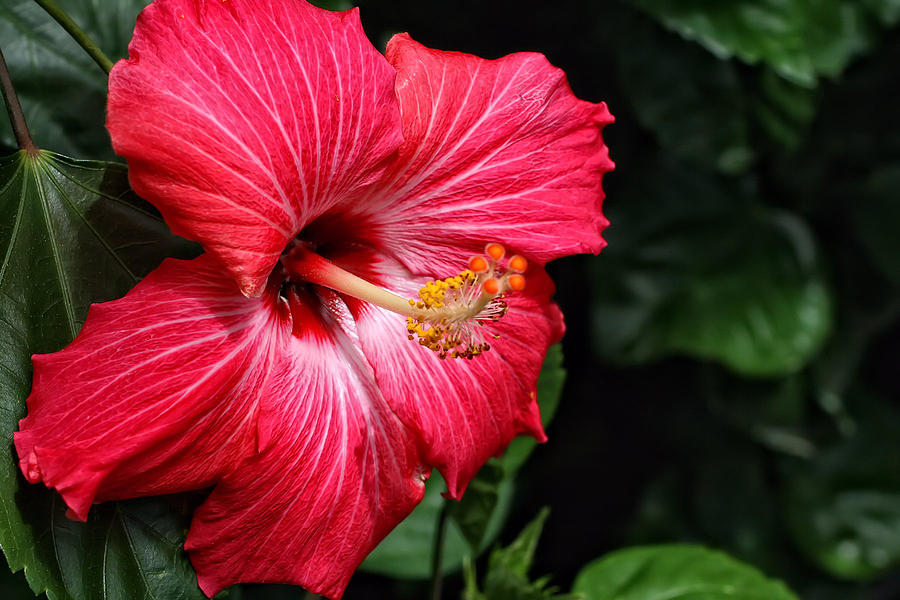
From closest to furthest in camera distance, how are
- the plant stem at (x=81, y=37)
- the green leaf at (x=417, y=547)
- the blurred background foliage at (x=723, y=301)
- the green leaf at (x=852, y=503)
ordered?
1. the plant stem at (x=81, y=37)
2. the green leaf at (x=417, y=547)
3. the blurred background foliage at (x=723, y=301)
4. the green leaf at (x=852, y=503)

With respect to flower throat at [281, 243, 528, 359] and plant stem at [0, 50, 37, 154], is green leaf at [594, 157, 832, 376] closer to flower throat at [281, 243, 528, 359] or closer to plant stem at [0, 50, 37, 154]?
flower throat at [281, 243, 528, 359]

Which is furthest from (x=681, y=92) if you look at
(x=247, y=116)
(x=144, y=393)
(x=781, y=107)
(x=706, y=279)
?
(x=144, y=393)

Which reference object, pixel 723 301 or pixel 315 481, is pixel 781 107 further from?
pixel 315 481

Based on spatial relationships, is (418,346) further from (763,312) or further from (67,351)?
(763,312)

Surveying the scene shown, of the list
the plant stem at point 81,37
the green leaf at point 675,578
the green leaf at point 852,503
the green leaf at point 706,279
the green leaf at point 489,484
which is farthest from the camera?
the green leaf at point 852,503

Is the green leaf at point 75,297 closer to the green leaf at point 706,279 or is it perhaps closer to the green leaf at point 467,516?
the green leaf at point 467,516

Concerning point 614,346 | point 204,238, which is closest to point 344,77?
point 204,238

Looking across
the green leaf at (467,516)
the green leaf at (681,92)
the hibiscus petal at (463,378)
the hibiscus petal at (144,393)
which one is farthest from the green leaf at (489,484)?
the green leaf at (681,92)
